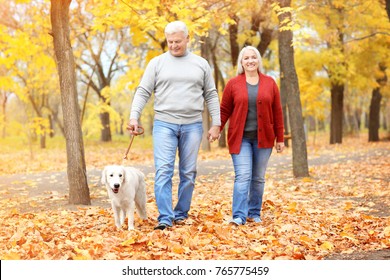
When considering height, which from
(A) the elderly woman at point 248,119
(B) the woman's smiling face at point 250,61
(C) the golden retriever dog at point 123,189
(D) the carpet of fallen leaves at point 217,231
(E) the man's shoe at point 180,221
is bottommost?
(D) the carpet of fallen leaves at point 217,231

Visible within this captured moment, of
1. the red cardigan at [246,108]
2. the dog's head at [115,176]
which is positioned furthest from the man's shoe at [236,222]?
the dog's head at [115,176]

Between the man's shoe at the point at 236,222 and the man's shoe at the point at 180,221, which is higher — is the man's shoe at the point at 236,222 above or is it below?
below

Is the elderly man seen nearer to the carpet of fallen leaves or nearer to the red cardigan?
the red cardigan

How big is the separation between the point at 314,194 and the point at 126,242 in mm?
5091

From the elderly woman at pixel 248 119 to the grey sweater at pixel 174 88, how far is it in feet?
1.54

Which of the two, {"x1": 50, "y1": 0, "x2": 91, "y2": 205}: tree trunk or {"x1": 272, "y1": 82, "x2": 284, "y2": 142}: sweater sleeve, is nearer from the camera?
{"x1": 272, "y1": 82, "x2": 284, "y2": 142}: sweater sleeve

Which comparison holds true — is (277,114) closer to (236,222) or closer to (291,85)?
(236,222)

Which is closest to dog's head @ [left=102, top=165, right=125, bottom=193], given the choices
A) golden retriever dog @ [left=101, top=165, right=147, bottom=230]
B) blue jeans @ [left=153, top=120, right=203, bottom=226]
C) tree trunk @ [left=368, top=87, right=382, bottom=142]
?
golden retriever dog @ [left=101, top=165, right=147, bottom=230]

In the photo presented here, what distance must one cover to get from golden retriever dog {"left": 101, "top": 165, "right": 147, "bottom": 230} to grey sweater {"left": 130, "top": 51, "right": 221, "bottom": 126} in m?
0.65

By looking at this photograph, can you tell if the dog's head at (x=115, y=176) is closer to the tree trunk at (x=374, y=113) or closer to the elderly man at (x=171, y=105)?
the elderly man at (x=171, y=105)

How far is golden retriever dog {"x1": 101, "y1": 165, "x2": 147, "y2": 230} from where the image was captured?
5.70 meters

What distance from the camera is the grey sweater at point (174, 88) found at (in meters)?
5.91

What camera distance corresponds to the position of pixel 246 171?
247 inches
